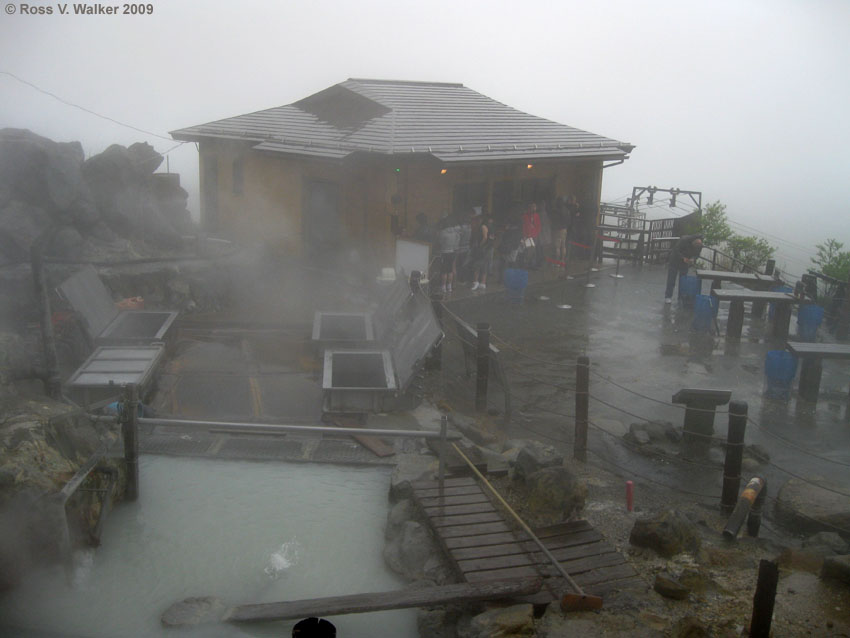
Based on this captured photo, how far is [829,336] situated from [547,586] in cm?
1134

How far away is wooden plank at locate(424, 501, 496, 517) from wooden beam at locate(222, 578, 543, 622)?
1024 millimetres

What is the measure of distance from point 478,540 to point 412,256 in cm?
901

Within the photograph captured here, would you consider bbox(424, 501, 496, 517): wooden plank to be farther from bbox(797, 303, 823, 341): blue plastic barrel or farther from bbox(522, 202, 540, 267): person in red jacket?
bbox(522, 202, 540, 267): person in red jacket

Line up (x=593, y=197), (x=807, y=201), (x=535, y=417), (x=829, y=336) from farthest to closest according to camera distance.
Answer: (x=807, y=201) < (x=593, y=197) < (x=829, y=336) < (x=535, y=417)

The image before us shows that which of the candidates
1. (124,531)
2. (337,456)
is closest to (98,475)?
(124,531)

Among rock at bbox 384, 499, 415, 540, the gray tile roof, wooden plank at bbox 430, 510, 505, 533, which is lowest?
rock at bbox 384, 499, 415, 540

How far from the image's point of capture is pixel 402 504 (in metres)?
5.92

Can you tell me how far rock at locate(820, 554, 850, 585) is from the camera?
15.9ft

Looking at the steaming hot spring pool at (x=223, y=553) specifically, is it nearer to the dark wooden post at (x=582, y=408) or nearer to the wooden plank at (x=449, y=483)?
the wooden plank at (x=449, y=483)

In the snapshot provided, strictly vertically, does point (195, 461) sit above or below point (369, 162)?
below

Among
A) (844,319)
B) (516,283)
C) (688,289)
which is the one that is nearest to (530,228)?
(516,283)

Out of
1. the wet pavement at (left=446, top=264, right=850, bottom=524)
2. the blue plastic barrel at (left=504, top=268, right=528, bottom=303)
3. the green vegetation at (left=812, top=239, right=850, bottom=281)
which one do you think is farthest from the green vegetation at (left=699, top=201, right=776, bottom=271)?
the blue plastic barrel at (left=504, top=268, right=528, bottom=303)

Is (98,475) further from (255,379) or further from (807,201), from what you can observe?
(807,201)

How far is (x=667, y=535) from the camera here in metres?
5.30
